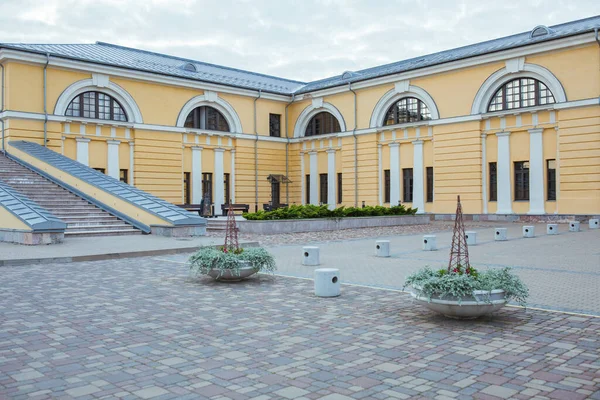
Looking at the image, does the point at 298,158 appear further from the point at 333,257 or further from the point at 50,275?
the point at 50,275

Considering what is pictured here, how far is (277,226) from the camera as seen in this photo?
66.8 feet

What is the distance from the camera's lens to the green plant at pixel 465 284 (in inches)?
240

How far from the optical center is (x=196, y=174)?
103 feet

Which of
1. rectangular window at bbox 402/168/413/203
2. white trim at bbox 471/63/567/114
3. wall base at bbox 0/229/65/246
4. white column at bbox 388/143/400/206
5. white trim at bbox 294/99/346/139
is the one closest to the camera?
wall base at bbox 0/229/65/246

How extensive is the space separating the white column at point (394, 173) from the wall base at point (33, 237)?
20.0 meters

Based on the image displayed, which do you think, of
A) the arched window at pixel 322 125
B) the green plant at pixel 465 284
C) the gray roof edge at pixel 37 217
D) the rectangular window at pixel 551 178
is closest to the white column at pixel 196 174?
the arched window at pixel 322 125

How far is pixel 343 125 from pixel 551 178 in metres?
12.6

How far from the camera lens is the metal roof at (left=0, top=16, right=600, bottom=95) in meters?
25.5

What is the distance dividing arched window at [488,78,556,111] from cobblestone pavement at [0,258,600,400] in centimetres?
2076

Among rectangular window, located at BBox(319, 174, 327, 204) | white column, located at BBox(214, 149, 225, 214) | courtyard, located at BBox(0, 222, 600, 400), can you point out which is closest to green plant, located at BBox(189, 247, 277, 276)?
courtyard, located at BBox(0, 222, 600, 400)

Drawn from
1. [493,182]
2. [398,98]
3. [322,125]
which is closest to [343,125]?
[322,125]

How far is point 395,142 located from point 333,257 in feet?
61.3

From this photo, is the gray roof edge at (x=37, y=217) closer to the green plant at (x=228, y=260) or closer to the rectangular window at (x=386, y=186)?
the green plant at (x=228, y=260)

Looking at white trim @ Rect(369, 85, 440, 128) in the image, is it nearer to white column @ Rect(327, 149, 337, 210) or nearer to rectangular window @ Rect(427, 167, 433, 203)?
rectangular window @ Rect(427, 167, 433, 203)
